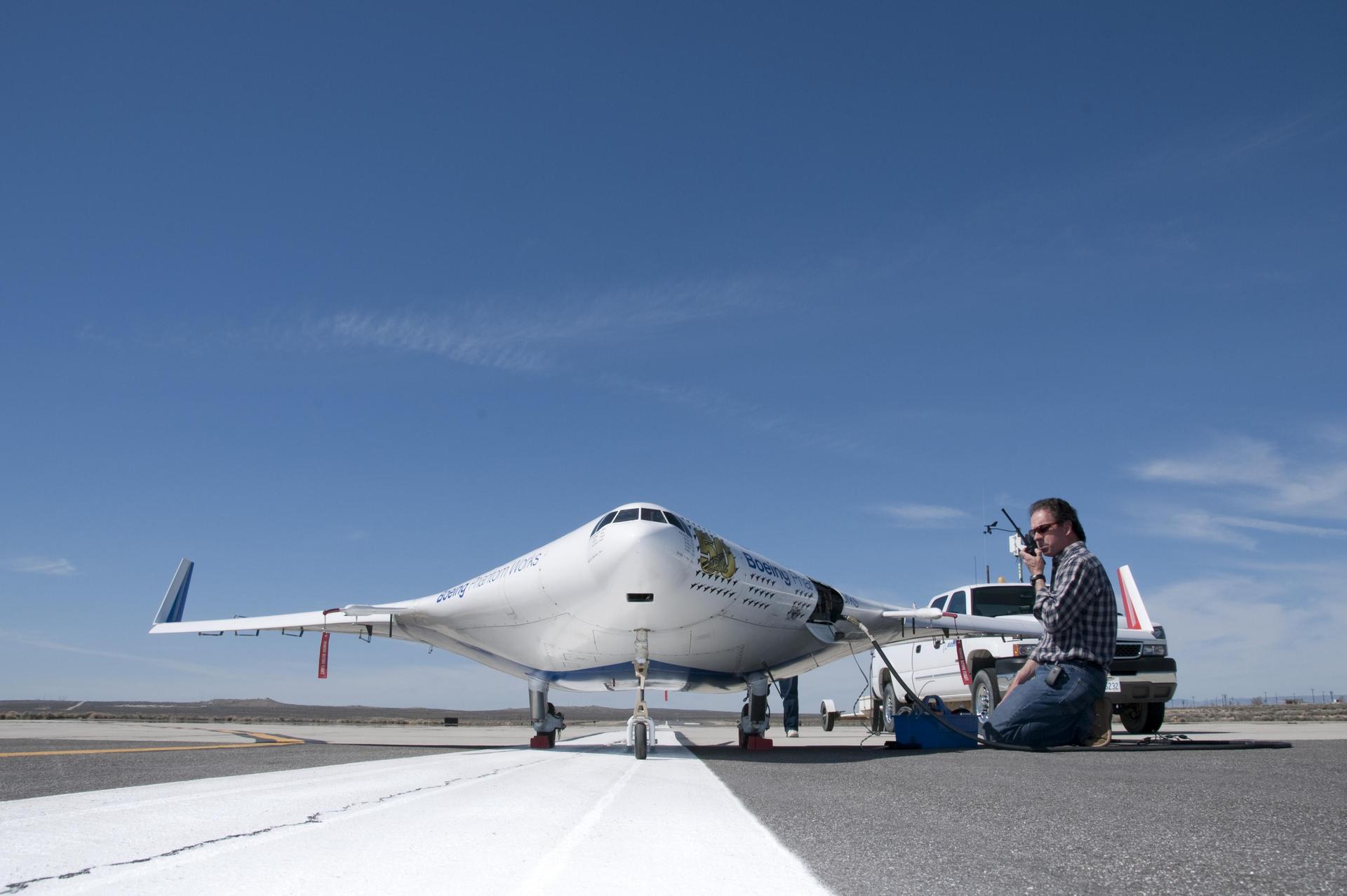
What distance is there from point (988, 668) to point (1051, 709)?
29.7 feet

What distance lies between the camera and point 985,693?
1277 centimetres

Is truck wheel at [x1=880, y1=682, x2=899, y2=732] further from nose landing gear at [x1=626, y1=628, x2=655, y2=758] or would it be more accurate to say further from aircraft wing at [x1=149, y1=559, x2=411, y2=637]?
aircraft wing at [x1=149, y1=559, x2=411, y2=637]

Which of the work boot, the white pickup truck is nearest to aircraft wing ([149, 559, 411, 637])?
the white pickup truck

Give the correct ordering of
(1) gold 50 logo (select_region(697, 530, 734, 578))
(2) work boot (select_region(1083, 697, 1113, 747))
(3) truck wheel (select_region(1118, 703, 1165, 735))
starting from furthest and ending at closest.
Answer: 1. (3) truck wheel (select_region(1118, 703, 1165, 735))
2. (1) gold 50 logo (select_region(697, 530, 734, 578))
3. (2) work boot (select_region(1083, 697, 1113, 747))

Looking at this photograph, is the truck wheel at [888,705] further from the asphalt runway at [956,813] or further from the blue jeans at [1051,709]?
the blue jeans at [1051,709]

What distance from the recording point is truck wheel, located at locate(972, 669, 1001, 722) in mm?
12453

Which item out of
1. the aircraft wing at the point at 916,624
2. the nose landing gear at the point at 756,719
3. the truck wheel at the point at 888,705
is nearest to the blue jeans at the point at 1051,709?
the aircraft wing at the point at 916,624

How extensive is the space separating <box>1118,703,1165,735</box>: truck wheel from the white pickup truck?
0.04 feet

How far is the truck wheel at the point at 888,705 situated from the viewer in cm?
1587

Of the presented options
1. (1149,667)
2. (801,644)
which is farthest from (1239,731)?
(801,644)

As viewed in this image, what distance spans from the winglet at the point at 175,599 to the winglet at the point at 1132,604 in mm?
24046

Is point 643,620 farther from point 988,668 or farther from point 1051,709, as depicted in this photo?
point 1051,709

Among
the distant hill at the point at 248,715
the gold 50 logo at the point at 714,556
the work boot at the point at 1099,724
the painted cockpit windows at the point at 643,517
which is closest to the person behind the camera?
the work boot at the point at 1099,724

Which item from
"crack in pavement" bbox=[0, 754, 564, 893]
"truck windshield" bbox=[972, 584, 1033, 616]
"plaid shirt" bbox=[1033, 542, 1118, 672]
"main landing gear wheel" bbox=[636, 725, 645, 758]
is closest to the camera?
"crack in pavement" bbox=[0, 754, 564, 893]
